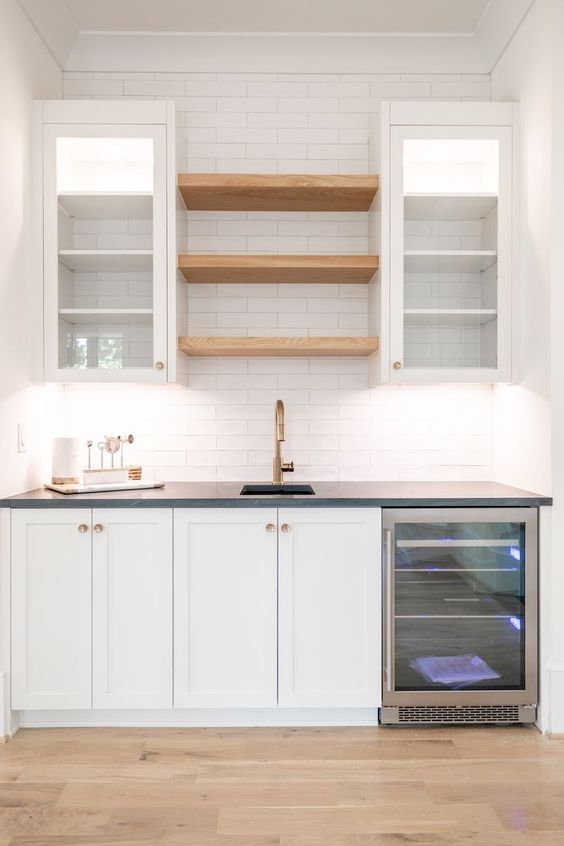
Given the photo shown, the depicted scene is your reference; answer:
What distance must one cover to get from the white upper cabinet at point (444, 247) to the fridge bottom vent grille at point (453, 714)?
4.45 ft

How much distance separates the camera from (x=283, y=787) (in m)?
2.22

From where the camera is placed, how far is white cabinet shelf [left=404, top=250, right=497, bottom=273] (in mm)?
2854

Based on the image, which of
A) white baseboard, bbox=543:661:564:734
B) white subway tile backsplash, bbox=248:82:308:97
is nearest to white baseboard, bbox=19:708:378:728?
white baseboard, bbox=543:661:564:734

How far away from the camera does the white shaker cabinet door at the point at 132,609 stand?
2.59 meters

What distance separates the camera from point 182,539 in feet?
8.52

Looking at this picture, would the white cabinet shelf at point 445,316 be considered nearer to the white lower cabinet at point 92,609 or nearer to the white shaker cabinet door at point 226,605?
the white shaker cabinet door at point 226,605

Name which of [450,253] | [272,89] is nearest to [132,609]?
[450,253]

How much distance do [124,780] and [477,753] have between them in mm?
1289

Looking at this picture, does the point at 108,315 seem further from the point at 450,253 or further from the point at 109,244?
the point at 450,253

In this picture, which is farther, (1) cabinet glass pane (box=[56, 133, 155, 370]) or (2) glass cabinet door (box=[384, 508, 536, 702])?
(1) cabinet glass pane (box=[56, 133, 155, 370])

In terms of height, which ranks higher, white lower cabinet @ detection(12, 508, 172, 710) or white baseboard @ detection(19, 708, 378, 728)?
white lower cabinet @ detection(12, 508, 172, 710)

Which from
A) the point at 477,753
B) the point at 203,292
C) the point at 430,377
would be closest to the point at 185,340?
the point at 203,292

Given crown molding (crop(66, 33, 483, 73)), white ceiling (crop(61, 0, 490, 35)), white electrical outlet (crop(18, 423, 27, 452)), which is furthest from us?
crown molding (crop(66, 33, 483, 73))

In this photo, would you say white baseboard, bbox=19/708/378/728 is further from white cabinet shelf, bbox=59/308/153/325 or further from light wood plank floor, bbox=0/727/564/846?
white cabinet shelf, bbox=59/308/153/325
